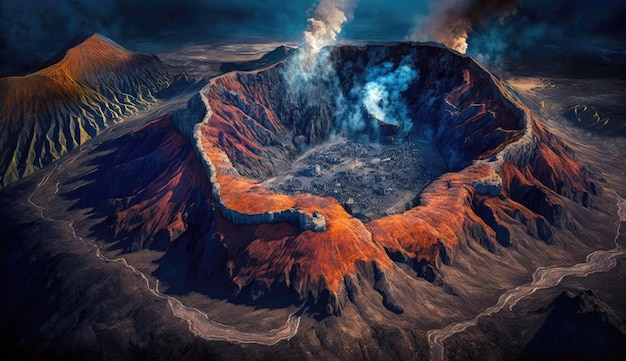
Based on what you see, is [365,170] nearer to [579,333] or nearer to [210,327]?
[210,327]

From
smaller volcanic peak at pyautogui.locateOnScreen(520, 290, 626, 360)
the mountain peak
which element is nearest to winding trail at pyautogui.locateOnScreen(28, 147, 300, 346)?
smaller volcanic peak at pyautogui.locateOnScreen(520, 290, 626, 360)

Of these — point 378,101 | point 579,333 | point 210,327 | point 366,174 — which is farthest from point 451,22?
point 210,327

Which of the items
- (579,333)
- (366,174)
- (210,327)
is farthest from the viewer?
(366,174)

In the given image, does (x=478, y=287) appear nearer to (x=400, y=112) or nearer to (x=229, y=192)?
(x=229, y=192)

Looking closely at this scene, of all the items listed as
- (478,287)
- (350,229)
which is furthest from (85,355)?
(478,287)

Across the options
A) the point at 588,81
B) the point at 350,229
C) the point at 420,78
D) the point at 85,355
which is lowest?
the point at 85,355

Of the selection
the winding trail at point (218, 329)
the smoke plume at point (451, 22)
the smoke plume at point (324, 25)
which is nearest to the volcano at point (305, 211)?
the winding trail at point (218, 329)
